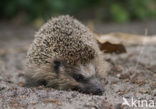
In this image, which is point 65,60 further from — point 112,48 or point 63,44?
point 112,48

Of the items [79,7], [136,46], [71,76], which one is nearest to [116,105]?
[71,76]

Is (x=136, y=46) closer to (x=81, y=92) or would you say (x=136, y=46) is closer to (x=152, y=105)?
(x=81, y=92)

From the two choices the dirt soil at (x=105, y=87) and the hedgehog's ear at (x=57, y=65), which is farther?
the hedgehog's ear at (x=57, y=65)

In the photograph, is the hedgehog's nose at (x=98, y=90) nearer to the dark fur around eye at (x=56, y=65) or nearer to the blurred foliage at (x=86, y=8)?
the dark fur around eye at (x=56, y=65)

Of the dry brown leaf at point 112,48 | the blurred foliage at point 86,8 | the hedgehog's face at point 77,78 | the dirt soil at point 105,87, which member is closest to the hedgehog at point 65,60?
the hedgehog's face at point 77,78

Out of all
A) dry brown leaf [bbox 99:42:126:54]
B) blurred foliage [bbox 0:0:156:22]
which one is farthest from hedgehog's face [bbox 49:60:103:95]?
blurred foliage [bbox 0:0:156:22]

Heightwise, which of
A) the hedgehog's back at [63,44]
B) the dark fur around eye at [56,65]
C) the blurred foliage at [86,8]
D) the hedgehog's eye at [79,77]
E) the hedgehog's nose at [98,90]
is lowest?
the hedgehog's nose at [98,90]
